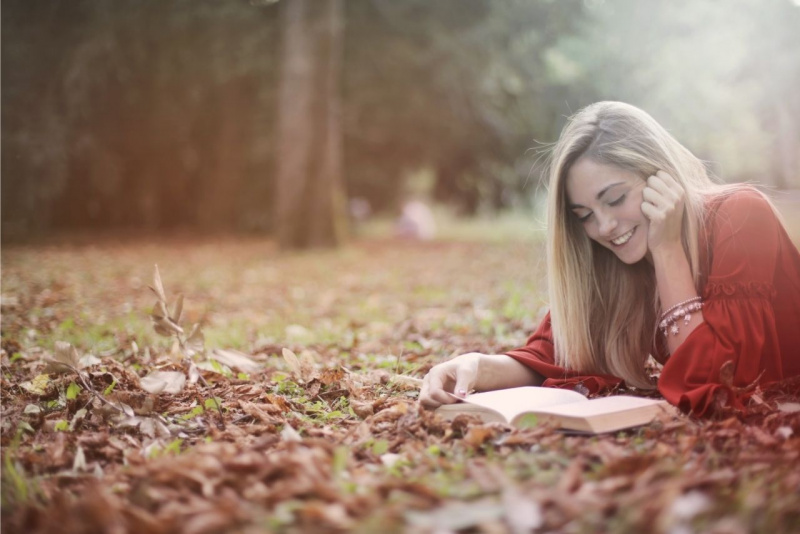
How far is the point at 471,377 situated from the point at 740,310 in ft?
3.40

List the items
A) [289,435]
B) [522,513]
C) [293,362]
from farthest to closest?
[293,362] → [289,435] → [522,513]

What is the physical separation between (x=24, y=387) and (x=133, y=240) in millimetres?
12363

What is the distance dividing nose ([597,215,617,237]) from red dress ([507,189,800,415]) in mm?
351

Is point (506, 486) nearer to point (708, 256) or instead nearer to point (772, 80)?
point (708, 256)

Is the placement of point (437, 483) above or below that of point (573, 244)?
below

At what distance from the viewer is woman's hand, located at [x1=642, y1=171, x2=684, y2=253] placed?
281 centimetres

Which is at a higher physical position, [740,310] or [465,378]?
[740,310]

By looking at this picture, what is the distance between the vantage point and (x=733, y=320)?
2.65 metres

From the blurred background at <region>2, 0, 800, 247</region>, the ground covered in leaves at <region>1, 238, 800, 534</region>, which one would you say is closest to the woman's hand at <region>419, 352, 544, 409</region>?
the ground covered in leaves at <region>1, 238, 800, 534</region>

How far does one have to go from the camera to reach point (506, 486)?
1815mm

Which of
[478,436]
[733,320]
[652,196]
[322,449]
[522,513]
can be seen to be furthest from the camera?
[652,196]

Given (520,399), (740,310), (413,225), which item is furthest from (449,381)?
(413,225)

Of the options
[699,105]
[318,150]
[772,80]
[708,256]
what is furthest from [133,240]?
[708,256]

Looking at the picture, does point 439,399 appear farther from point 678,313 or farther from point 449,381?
point 678,313
